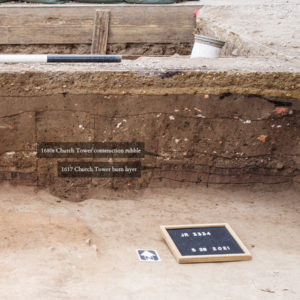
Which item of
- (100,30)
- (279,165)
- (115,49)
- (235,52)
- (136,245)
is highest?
(235,52)

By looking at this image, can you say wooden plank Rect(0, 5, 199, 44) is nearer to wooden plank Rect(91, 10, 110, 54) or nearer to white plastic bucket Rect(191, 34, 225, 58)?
wooden plank Rect(91, 10, 110, 54)

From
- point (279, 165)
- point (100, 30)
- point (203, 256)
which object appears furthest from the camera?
point (100, 30)

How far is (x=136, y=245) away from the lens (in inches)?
110

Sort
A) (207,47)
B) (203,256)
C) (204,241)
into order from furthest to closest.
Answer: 1. (207,47)
2. (204,241)
3. (203,256)

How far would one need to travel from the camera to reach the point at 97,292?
90.8 inches

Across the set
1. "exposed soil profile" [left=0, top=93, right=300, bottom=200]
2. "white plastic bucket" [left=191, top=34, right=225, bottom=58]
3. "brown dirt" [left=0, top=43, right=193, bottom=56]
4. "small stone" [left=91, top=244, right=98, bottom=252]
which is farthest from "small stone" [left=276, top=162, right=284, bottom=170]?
"brown dirt" [left=0, top=43, right=193, bottom=56]

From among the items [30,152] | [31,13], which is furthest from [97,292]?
[31,13]

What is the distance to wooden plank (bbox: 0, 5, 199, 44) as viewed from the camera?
6156 millimetres

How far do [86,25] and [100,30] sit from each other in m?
0.24

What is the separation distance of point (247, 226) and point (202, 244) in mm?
494

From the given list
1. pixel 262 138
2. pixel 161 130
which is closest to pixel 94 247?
pixel 161 130

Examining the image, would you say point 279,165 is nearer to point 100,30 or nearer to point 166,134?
point 166,134

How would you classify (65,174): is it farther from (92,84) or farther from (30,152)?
(92,84)

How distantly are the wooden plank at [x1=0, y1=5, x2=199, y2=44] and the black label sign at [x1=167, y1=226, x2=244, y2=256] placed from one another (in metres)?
3.85
